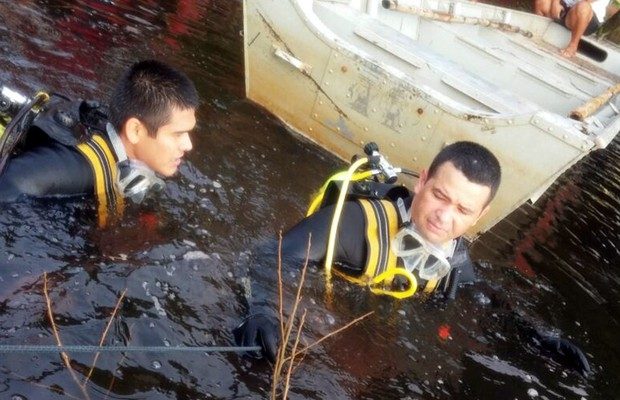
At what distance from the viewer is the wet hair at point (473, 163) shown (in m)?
3.56

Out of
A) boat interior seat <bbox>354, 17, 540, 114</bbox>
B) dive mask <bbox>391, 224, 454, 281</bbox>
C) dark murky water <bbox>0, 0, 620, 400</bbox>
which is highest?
boat interior seat <bbox>354, 17, 540, 114</bbox>

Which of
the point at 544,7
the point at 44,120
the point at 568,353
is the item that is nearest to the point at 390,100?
the point at 568,353

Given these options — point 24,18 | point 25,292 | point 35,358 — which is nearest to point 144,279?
point 25,292

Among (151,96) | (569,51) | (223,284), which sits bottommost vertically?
(223,284)

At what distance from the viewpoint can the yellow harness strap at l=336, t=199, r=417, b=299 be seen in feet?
12.0

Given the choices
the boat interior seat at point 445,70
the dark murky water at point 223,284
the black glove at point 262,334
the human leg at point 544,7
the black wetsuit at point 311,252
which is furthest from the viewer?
the human leg at point 544,7

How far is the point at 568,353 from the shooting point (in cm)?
420

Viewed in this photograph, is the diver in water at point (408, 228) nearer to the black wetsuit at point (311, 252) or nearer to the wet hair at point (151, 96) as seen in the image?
the black wetsuit at point (311, 252)

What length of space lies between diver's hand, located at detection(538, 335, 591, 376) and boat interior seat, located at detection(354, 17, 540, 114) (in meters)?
2.26

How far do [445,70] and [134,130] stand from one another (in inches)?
144

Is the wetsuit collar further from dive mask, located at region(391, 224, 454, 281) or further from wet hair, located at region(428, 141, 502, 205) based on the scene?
wet hair, located at region(428, 141, 502, 205)

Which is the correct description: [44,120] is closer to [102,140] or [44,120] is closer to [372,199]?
[102,140]

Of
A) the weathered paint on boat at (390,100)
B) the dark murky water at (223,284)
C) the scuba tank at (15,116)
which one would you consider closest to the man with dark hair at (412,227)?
the dark murky water at (223,284)

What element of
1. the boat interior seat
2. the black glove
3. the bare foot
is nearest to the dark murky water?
the black glove
